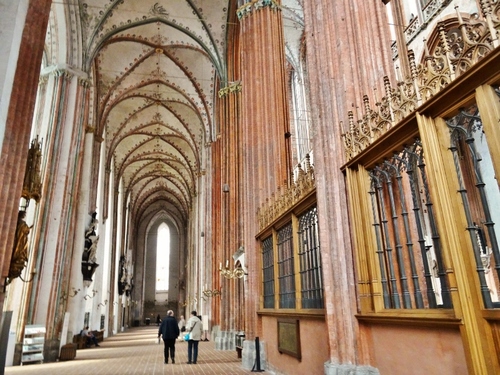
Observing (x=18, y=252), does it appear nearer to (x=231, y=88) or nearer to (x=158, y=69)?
(x=231, y=88)

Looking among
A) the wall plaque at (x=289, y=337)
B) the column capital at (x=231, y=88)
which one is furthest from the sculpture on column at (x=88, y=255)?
the wall plaque at (x=289, y=337)

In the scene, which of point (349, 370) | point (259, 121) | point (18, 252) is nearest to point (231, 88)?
point (259, 121)

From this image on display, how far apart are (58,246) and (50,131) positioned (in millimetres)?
3164

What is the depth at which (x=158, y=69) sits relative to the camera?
59.0 feet

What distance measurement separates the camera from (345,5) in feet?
15.8

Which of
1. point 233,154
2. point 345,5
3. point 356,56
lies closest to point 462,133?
point 356,56

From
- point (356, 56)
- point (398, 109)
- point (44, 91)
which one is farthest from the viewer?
point (44, 91)

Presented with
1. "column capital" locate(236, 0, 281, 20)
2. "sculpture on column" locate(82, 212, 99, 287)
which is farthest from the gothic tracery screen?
"sculpture on column" locate(82, 212, 99, 287)

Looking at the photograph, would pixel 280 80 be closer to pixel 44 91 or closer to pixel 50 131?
pixel 50 131

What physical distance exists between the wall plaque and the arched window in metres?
33.7

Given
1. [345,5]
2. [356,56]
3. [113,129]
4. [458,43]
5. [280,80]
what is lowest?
[458,43]

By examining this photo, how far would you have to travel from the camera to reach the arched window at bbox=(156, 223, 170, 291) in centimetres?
3791

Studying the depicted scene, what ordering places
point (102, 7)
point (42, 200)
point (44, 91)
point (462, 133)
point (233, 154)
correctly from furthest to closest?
1. point (102, 7)
2. point (233, 154)
3. point (44, 91)
4. point (42, 200)
5. point (462, 133)

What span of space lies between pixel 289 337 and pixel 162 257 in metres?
34.9
